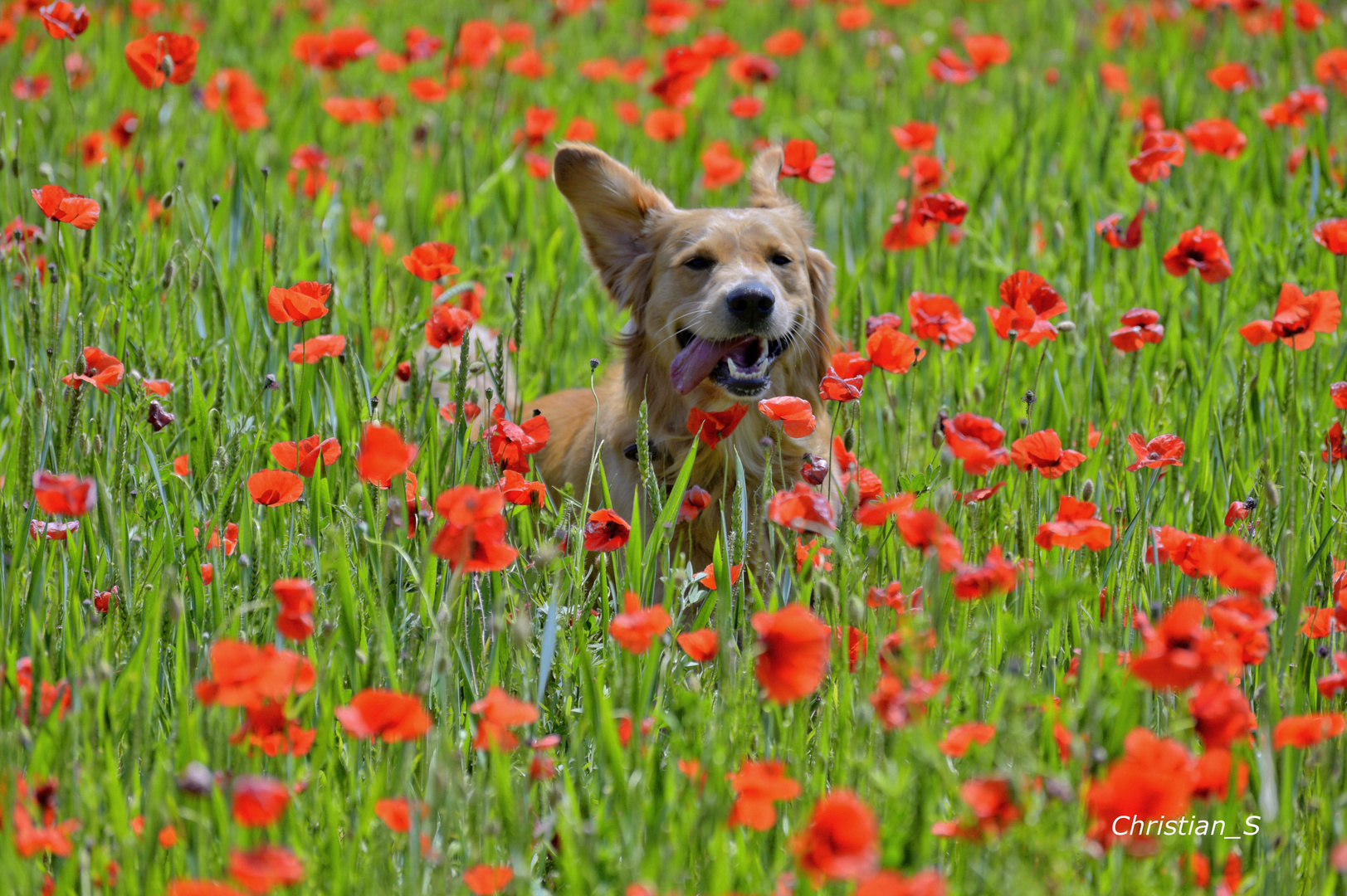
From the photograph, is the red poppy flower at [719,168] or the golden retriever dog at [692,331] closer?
the golden retriever dog at [692,331]

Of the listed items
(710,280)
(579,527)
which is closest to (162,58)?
(710,280)

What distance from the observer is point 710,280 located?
3691 mm

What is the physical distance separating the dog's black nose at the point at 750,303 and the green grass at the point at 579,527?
261mm

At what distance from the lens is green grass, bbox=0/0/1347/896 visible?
1.68 metres

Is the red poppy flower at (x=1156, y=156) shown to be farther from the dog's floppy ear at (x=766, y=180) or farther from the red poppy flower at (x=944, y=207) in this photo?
the dog's floppy ear at (x=766, y=180)

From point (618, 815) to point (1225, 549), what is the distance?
87 cm

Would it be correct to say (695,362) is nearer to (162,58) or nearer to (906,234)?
(906,234)

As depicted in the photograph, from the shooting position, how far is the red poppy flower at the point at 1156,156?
3426mm

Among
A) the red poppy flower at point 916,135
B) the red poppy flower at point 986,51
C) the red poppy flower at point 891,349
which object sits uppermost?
the red poppy flower at point 986,51

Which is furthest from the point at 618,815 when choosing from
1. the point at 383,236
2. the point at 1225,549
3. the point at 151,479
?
the point at 383,236

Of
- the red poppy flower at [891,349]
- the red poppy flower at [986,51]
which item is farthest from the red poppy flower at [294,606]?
the red poppy flower at [986,51]

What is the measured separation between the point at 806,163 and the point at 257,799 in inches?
114

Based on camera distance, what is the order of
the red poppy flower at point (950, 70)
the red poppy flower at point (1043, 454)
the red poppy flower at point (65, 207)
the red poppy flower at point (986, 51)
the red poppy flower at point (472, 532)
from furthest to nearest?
the red poppy flower at point (986, 51)
the red poppy flower at point (950, 70)
the red poppy flower at point (65, 207)
the red poppy flower at point (1043, 454)
the red poppy flower at point (472, 532)

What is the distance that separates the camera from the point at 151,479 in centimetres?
281
